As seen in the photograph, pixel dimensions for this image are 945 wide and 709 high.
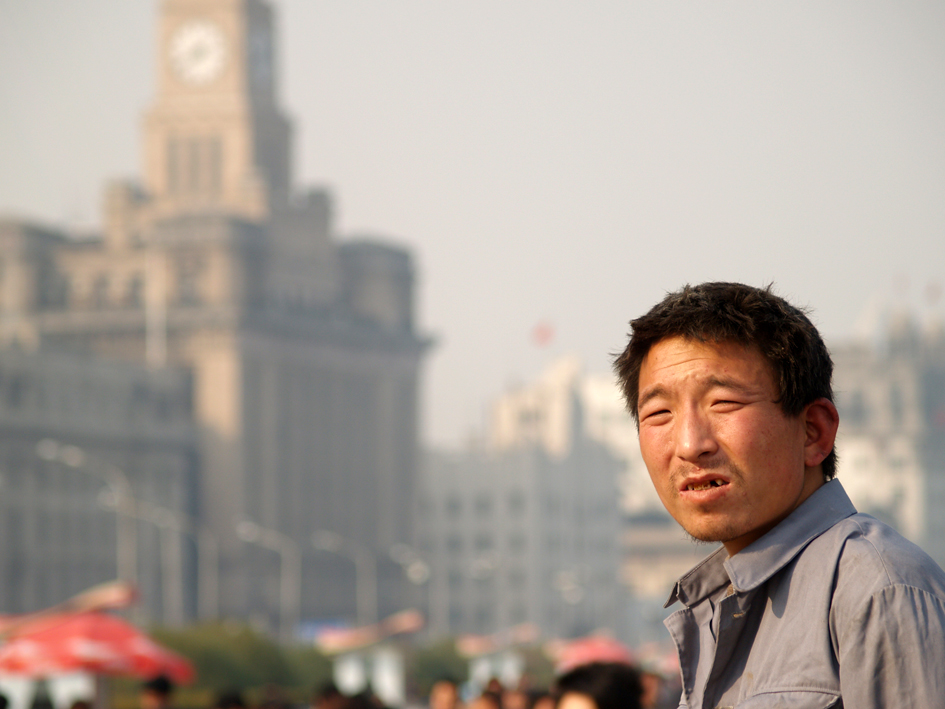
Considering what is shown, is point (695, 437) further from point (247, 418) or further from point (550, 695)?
point (247, 418)

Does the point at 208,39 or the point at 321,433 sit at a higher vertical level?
the point at 208,39

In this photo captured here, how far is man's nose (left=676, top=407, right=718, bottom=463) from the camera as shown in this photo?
3260 mm

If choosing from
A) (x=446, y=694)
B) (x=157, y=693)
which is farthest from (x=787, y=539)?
(x=157, y=693)

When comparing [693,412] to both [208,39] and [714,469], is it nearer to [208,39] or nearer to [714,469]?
[714,469]

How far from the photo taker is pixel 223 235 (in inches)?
5541

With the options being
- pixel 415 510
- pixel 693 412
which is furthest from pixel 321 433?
pixel 693 412

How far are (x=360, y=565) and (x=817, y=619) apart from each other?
5786 inches

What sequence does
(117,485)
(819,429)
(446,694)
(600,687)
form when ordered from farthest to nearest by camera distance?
(117,485) → (446,694) → (600,687) → (819,429)

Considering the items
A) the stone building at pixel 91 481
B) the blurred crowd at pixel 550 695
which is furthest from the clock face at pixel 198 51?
the blurred crowd at pixel 550 695

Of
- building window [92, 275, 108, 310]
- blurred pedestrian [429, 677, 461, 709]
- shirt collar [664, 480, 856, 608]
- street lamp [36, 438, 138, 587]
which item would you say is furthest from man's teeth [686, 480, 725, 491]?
building window [92, 275, 108, 310]

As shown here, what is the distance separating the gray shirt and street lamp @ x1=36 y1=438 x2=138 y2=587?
105m

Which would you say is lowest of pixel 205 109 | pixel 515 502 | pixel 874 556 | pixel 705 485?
pixel 515 502

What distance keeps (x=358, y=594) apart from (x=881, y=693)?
147169mm

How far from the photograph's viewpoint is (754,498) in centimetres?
325
